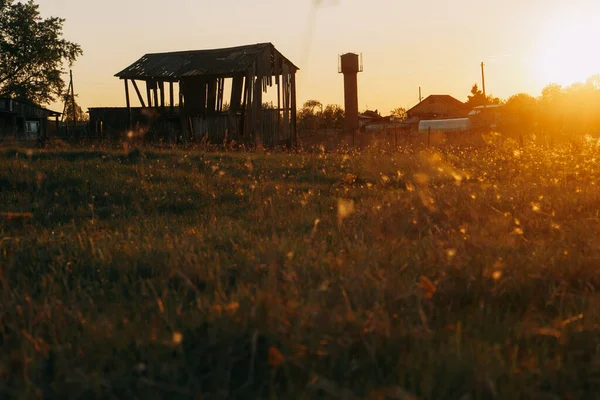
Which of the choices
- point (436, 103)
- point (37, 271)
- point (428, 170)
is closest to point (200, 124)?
point (428, 170)

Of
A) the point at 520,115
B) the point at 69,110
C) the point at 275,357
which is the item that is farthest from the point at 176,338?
the point at 69,110

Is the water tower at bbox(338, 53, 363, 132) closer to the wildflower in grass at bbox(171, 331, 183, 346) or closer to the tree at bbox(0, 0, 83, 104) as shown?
the tree at bbox(0, 0, 83, 104)

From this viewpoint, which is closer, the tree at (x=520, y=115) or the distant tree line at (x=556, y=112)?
the distant tree line at (x=556, y=112)

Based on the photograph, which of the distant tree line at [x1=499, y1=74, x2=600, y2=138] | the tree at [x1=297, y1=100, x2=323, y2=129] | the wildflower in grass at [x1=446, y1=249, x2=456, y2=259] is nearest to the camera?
the wildflower in grass at [x1=446, y1=249, x2=456, y2=259]

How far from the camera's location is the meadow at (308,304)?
2361mm

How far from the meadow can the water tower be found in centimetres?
5603

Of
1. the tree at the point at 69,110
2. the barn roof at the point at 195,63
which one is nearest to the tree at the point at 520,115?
the barn roof at the point at 195,63

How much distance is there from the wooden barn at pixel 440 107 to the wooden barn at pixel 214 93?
5667 cm

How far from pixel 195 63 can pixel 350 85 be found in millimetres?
38584

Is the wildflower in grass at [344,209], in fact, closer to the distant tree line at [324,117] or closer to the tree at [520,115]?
the tree at [520,115]

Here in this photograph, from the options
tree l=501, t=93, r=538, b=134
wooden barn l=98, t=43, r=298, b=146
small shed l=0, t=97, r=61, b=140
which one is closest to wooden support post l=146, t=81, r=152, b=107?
wooden barn l=98, t=43, r=298, b=146

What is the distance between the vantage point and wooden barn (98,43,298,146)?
2523cm

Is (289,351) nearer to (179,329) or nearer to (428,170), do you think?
(179,329)

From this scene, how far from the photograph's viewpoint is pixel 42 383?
2.40 m
